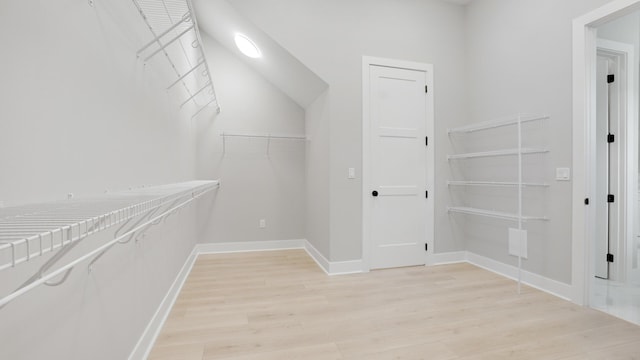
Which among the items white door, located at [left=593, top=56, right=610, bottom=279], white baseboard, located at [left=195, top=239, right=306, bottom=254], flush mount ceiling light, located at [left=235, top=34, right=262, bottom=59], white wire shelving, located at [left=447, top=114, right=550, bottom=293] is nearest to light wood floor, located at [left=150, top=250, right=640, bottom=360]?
white wire shelving, located at [left=447, top=114, right=550, bottom=293]

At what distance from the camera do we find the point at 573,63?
2465 mm

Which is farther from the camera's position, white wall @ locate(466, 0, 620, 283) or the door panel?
the door panel

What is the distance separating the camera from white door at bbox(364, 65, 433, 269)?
3.31m

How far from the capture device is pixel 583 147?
2.37m

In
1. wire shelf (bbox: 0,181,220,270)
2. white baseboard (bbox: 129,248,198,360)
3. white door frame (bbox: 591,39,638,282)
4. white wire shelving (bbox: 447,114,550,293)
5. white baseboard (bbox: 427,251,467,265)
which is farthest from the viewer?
white baseboard (bbox: 427,251,467,265)

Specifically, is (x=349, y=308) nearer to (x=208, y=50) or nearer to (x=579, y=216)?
(x=579, y=216)

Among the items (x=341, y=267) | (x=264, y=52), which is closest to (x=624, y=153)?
(x=341, y=267)

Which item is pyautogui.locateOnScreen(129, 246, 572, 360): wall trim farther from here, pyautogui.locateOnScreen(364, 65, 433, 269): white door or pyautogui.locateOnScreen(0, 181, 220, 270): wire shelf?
pyautogui.locateOnScreen(0, 181, 220, 270): wire shelf

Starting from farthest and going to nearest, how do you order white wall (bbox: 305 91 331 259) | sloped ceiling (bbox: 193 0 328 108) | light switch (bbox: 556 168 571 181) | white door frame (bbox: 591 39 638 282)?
white wall (bbox: 305 91 331 259) < sloped ceiling (bbox: 193 0 328 108) < white door frame (bbox: 591 39 638 282) < light switch (bbox: 556 168 571 181)

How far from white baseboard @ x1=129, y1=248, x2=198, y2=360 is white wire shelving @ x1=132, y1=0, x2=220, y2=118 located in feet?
5.26

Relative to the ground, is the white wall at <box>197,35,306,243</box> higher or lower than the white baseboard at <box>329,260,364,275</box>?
higher

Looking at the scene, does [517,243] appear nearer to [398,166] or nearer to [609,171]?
[609,171]

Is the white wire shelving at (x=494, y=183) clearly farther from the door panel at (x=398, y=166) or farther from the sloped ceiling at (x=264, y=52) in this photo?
the sloped ceiling at (x=264, y=52)

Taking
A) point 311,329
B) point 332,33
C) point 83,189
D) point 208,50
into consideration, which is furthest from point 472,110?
point 83,189
